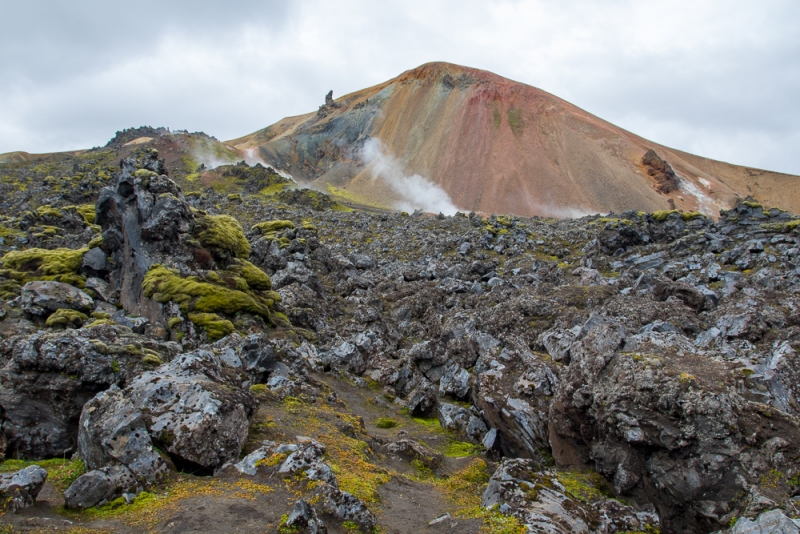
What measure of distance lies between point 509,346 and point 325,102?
165274 mm

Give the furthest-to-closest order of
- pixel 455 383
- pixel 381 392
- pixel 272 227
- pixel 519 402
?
pixel 272 227, pixel 381 392, pixel 455 383, pixel 519 402

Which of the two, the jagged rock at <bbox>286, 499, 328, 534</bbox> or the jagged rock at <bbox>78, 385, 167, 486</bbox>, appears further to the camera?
the jagged rock at <bbox>78, 385, 167, 486</bbox>

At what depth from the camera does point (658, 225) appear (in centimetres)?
4653

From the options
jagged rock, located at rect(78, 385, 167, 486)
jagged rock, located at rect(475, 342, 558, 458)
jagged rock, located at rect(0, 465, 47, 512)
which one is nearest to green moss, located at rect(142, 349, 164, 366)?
jagged rock, located at rect(78, 385, 167, 486)

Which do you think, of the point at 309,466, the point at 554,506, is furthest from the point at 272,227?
the point at 554,506

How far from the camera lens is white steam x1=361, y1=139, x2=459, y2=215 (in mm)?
105500

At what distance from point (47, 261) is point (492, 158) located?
10248 cm

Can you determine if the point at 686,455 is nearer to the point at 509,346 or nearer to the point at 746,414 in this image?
the point at 746,414

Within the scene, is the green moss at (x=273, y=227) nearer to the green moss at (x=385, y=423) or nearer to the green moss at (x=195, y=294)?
the green moss at (x=195, y=294)

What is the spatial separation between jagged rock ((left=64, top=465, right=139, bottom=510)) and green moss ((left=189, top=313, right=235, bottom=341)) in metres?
12.1

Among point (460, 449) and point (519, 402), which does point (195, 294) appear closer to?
point (460, 449)

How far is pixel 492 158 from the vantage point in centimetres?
11750

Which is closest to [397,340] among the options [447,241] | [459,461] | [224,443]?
[459,461]

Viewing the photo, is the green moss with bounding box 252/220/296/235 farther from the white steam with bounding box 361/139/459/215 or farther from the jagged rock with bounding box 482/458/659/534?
the white steam with bounding box 361/139/459/215
